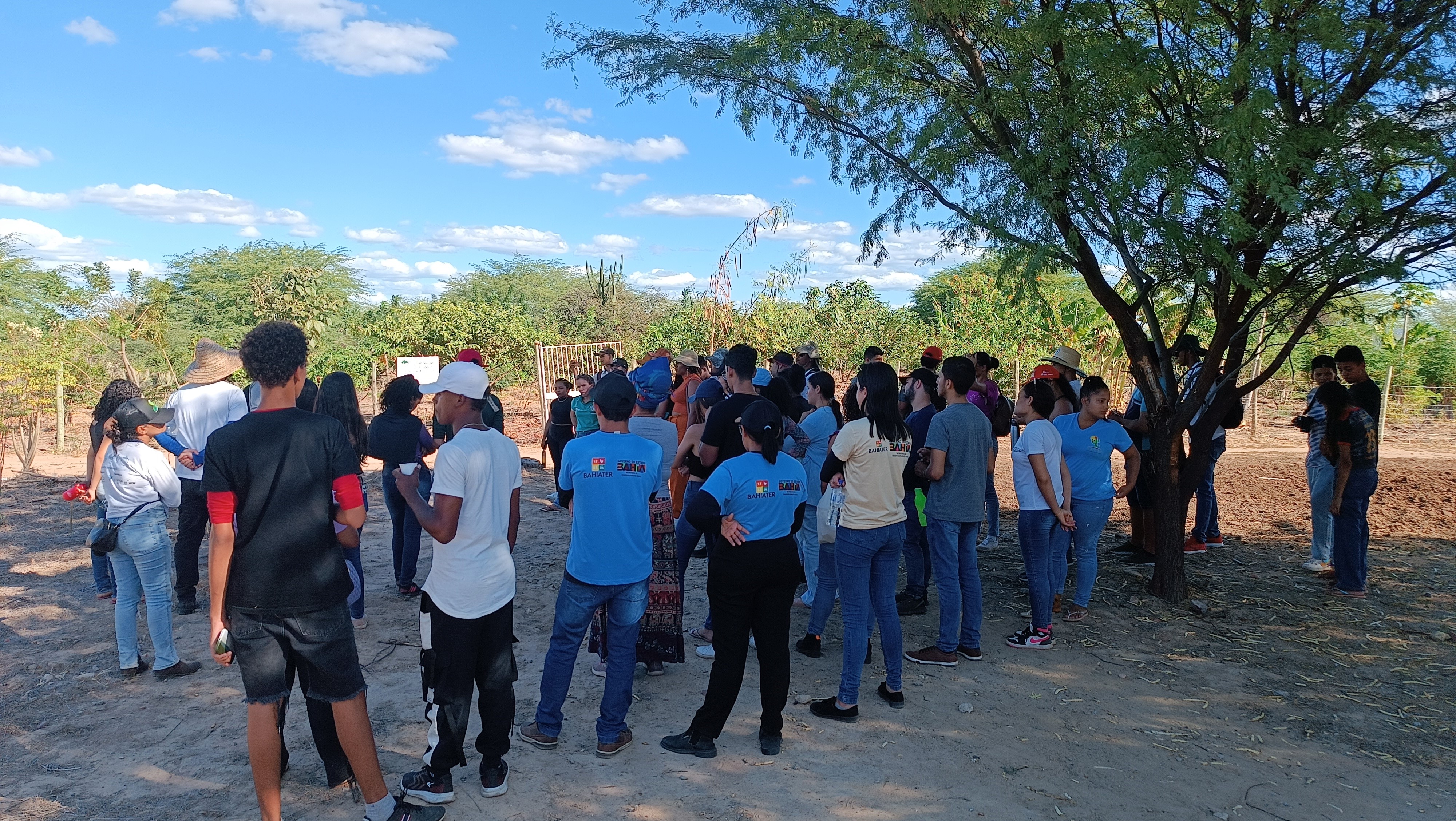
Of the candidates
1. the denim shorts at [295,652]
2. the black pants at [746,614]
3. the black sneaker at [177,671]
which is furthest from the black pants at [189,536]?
the black pants at [746,614]

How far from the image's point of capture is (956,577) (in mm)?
5191

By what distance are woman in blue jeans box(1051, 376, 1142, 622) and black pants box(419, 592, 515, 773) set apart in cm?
382

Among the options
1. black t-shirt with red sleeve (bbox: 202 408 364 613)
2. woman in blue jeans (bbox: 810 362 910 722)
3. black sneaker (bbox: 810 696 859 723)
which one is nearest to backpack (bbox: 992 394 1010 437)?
woman in blue jeans (bbox: 810 362 910 722)

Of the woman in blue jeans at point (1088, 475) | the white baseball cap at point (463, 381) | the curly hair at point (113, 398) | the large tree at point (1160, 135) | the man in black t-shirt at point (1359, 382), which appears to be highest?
the large tree at point (1160, 135)

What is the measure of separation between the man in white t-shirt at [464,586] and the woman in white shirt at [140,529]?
92.5 inches

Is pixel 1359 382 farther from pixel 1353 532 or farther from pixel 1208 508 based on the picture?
pixel 1208 508

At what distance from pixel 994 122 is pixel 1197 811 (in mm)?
4622

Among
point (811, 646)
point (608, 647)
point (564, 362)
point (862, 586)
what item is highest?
point (564, 362)

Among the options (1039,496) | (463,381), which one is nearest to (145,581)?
(463,381)

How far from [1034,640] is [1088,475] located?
1.23 m

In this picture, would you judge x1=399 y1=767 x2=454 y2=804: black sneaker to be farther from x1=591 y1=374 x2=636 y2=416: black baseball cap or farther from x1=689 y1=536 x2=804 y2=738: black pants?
x1=591 y1=374 x2=636 y2=416: black baseball cap

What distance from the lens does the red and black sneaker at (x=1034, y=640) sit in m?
5.62

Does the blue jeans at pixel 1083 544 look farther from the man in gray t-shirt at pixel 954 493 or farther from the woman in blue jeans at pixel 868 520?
the woman in blue jeans at pixel 868 520

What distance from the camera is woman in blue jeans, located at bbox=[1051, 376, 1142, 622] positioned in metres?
5.84
